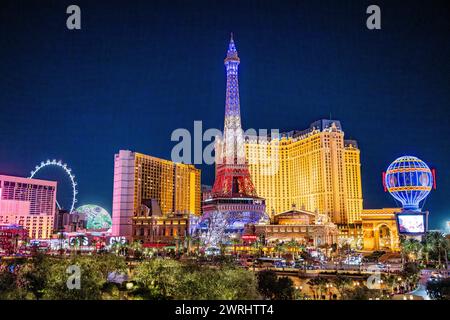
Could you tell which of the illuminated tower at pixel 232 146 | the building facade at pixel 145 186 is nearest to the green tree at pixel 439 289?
the illuminated tower at pixel 232 146

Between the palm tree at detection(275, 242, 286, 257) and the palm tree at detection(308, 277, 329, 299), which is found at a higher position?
the palm tree at detection(275, 242, 286, 257)

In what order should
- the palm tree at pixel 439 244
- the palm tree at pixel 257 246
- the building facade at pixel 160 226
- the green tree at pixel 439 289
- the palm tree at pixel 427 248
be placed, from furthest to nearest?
the building facade at pixel 160 226
the palm tree at pixel 257 246
the palm tree at pixel 427 248
the palm tree at pixel 439 244
the green tree at pixel 439 289

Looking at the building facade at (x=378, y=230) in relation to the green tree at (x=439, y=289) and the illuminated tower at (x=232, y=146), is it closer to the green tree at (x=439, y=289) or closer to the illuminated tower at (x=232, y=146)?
the illuminated tower at (x=232, y=146)

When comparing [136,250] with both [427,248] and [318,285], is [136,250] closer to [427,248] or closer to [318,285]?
[318,285]

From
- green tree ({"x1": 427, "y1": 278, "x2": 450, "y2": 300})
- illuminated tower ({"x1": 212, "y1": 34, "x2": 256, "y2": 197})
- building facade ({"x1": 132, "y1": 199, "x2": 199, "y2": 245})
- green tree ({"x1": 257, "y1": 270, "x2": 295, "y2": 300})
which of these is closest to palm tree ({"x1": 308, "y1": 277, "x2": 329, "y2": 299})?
green tree ({"x1": 257, "y1": 270, "x2": 295, "y2": 300})

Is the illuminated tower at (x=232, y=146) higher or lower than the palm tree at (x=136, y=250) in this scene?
higher

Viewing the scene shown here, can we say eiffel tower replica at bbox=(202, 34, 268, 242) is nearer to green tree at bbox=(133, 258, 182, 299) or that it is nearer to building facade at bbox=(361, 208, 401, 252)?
building facade at bbox=(361, 208, 401, 252)

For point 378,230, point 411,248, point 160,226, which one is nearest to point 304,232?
point 378,230
